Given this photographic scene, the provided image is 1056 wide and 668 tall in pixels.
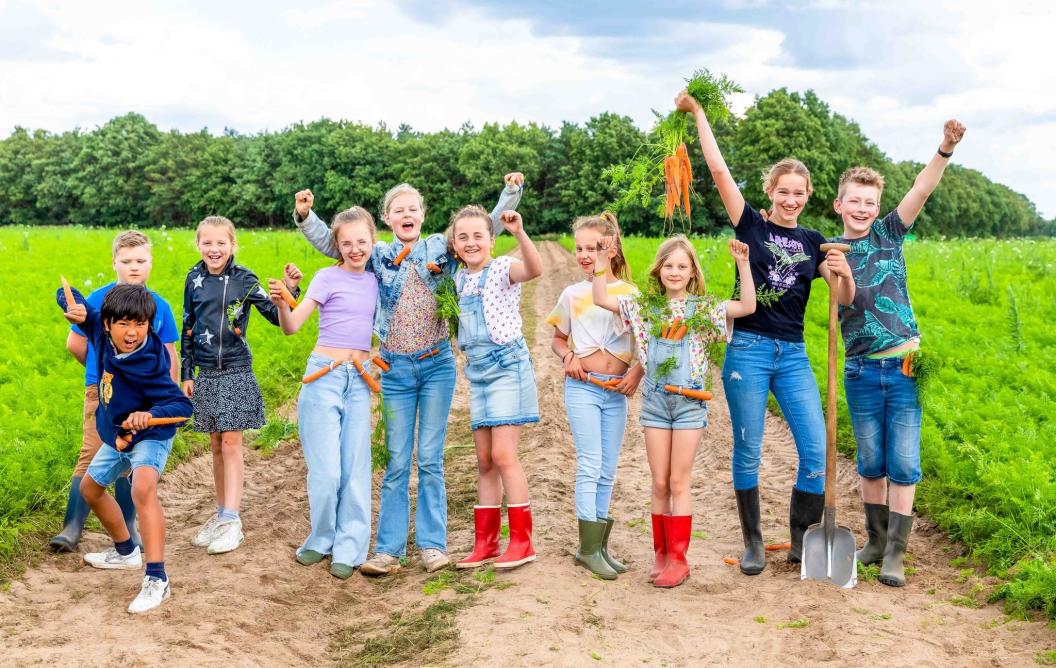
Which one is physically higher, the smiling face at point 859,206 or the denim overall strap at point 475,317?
the smiling face at point 859,206

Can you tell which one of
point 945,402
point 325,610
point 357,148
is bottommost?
point 325,610

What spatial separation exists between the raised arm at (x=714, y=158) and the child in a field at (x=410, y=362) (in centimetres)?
119

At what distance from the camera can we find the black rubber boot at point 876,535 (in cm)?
589

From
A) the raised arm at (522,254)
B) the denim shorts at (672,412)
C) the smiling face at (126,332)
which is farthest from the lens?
the denim shorts at (672,412)

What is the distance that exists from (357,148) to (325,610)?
239ft

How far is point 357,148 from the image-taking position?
74625 millimetres

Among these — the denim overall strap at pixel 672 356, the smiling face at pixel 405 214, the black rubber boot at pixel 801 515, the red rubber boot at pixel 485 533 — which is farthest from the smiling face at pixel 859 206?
the red rubber boot at pixel 485 533

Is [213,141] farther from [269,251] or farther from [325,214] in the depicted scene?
[269,251]

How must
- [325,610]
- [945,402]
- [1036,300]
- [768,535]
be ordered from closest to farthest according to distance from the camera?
1. [325,610]
2. [768,535]
3. [945,402]
4. [1036,300]

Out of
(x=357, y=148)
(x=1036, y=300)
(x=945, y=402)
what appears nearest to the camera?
(x=945, y=402)

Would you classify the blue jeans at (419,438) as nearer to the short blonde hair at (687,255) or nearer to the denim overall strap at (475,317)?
the denim overall strap at (475,317)

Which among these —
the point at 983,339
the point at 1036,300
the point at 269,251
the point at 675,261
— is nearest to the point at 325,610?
the point at 675,261

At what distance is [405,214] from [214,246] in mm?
1490

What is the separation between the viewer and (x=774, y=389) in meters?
5.70
